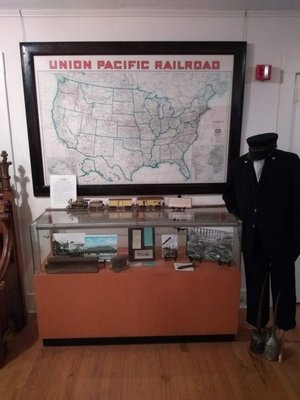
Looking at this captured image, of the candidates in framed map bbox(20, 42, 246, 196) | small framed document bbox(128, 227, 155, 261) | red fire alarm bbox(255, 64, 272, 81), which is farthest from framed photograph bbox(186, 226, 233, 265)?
red fire alarm bbox(255, 64, 272, 81)

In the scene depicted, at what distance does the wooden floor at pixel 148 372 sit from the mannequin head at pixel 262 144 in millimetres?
1381

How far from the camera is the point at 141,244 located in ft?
6.89

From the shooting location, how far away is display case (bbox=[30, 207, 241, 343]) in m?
2.00

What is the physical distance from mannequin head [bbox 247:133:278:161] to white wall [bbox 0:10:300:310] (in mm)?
511

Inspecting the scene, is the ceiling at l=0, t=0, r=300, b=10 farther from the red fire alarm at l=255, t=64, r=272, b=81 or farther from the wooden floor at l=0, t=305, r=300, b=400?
the wooden floor at l=0, t=305, r=300, b=400

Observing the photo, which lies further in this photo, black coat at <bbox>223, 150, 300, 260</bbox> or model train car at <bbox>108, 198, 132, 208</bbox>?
model train car at <bbox>108, 198, 132, 208</bbox>

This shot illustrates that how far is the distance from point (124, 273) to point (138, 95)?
132cm

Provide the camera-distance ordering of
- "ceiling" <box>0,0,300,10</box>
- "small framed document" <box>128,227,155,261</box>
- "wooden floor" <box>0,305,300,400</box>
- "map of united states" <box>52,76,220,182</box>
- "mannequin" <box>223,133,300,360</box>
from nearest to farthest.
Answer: "wooden floor" <box>0,305,300,400</box>
"mannequin" <box>223,133,300,360</box>
"ceiling" <box>0,0,300,10</box>
"small framed document" <box>128,227,155,261</box>
"map of united states" <box>52,76,220,182</box>

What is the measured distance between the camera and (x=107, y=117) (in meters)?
2.22

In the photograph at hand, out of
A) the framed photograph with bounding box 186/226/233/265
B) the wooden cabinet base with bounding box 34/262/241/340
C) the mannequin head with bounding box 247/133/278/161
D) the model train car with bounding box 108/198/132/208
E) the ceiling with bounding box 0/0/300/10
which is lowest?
the wooden cabinet base with bounding box 34/262/241/340

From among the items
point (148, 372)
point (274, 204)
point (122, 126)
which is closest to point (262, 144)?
point (274, 204)

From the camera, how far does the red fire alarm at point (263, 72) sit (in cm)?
216

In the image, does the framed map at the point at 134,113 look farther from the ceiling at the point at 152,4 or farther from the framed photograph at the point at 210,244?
the framed photograph at the point at 210,244

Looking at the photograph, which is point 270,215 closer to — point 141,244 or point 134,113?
point 141,244
